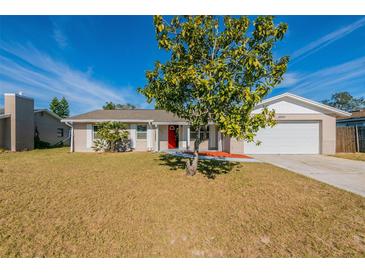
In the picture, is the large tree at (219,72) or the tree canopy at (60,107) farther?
the tree canopy at (60,107)

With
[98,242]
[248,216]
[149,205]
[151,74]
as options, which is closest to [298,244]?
[248,216]

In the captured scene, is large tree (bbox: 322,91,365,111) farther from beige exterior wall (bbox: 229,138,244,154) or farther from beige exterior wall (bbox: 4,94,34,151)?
beige exterior wall (bbox: 4,94,34,151)

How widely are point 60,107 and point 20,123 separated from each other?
82.4 ft

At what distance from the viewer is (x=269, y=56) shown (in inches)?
224

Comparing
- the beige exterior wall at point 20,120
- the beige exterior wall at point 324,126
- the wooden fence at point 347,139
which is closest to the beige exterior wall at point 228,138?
the beige exterior wall at point 324,126

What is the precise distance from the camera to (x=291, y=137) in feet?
41.8

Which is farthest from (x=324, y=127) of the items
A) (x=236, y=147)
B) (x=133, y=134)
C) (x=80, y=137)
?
(x=80, y=137)

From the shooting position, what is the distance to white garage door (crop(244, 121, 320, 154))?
1270 cm

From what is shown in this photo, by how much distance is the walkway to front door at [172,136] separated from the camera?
14727mm

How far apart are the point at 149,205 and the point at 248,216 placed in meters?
2.29

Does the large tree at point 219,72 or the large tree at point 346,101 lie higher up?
the large tree at point 346,101

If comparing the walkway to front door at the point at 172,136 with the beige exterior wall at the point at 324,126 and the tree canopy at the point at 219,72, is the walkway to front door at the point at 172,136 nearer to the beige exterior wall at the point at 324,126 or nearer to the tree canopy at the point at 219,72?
the beige exterior wall at the point at 324,126

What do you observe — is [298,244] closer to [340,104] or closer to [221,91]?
[221,91]

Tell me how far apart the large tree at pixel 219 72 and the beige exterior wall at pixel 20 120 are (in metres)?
15.8
